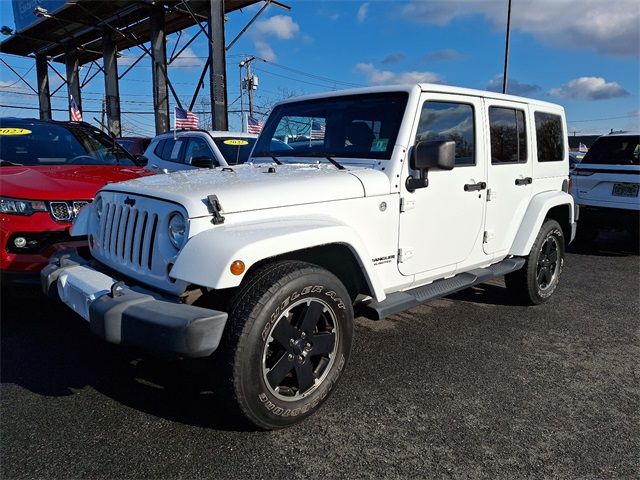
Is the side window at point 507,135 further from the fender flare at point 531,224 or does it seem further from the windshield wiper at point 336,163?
the windshield wiper at point 336,163

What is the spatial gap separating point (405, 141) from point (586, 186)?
224 inches

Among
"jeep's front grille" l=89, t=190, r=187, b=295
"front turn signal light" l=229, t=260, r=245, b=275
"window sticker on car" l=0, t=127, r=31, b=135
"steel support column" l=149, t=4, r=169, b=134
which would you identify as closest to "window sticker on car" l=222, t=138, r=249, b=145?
"window sticker on car" l=0, t=127, r=31, b=135

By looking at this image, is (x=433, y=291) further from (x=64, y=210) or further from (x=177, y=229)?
(x=64, y=210)

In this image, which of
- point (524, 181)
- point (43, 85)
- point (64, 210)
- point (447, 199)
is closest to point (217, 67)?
point (64, 210)

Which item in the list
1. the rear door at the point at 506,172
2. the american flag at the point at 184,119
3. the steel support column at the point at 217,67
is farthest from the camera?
the steel support column at the point at 217,67

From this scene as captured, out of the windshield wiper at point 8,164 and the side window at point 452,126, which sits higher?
the side window at point 452,126

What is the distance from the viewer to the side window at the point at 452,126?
341 cm

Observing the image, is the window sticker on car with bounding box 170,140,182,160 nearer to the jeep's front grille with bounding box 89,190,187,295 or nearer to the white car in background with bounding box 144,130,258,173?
the white car in background with bounding box 144,130,258,173

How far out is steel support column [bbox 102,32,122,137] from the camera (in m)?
20.8

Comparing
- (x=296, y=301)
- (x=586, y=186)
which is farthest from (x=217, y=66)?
(x=296, y=301)

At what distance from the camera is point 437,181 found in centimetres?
344

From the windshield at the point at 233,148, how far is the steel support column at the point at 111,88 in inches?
604

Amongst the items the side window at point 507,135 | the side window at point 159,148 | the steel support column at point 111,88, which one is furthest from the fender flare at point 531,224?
the steel support column at point 111,88

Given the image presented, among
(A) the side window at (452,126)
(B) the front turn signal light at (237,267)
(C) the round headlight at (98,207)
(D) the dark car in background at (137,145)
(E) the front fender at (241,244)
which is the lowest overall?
(B) the front turn signal light at (237,267)
